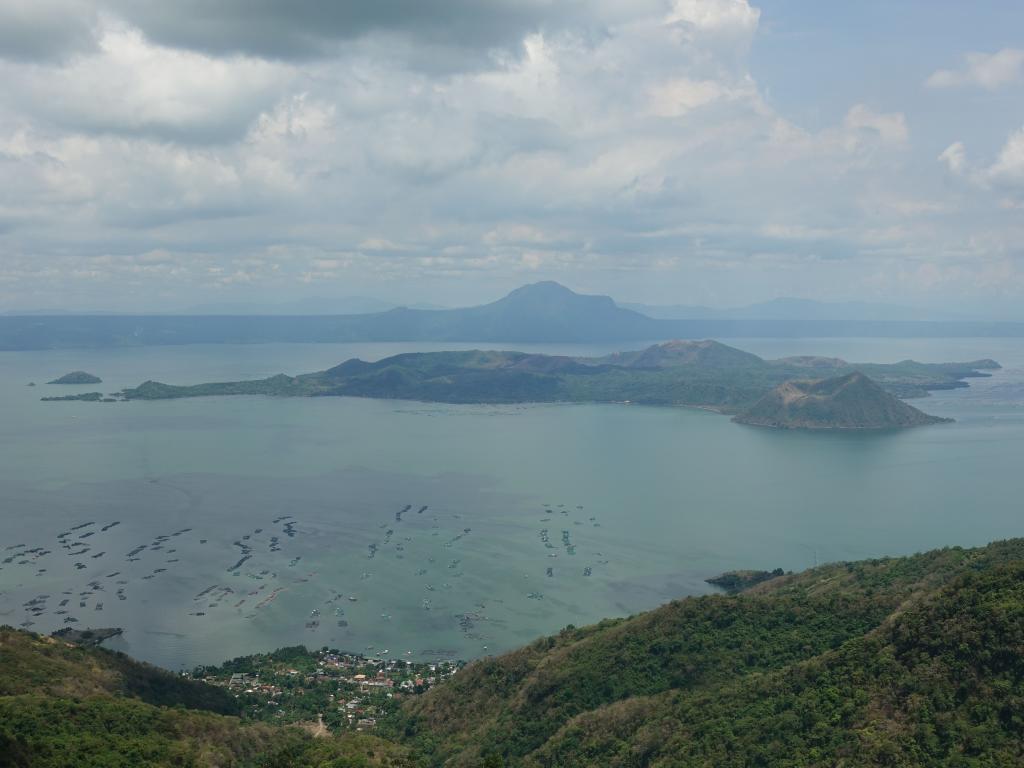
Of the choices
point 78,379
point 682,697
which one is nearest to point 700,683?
point 682,697

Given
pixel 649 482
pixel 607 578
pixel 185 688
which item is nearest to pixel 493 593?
pixel 607 578

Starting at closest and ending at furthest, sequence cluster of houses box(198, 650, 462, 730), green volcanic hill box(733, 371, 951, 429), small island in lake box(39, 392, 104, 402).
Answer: cluster of houses box(198, 650, 462, 730) < green volcanic hill box(733, 371, 951, 429) < small island in lake box(39, 392, 104, 402)

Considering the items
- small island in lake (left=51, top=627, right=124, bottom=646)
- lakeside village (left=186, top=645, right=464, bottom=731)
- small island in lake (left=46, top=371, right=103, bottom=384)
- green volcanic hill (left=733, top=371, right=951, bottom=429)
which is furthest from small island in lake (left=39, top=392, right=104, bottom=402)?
lakeside village (left=186, top=645, right=464, bottom=731)

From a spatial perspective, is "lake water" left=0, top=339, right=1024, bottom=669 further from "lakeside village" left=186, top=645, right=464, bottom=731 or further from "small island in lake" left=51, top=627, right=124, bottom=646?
"lakeside village" left=186, top=645, right=464, bottom=731

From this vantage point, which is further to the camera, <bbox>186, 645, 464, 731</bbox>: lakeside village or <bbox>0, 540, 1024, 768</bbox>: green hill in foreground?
<bbox>186, 645, 464, 731</bbox>: lakeside village

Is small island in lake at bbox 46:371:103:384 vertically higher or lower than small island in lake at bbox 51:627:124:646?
higher

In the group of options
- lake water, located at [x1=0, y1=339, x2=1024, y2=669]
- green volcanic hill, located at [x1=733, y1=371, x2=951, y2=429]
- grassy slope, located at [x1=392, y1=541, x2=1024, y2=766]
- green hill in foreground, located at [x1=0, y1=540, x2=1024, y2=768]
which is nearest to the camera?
green hill in foreground, located at [x1=0, y1=540, x2=1024, y2=768]

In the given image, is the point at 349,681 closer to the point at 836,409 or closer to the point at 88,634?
the point at 88,634

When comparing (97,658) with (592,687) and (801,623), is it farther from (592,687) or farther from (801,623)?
(801,623)
